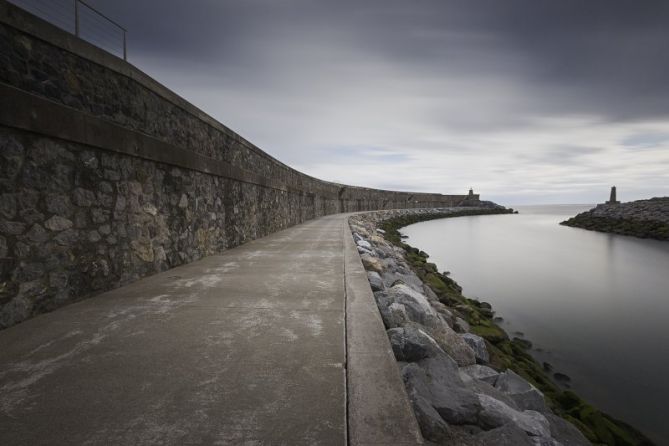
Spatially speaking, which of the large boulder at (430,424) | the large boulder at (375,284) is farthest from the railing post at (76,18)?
the large boulder at (430,424)

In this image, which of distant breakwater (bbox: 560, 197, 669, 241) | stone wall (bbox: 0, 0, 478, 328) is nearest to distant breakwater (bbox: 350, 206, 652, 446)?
stone wall (bbox: 0, 0, 478, 328)

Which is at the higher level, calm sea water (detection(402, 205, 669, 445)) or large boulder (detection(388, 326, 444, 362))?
large boulder (detection(388, 326, 444, 362))

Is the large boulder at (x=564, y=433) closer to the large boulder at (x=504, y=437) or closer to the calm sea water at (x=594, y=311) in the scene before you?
the large boulder at (x=504, y=437)

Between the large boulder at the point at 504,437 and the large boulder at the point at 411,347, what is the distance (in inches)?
27.5

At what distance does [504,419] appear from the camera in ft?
6.05

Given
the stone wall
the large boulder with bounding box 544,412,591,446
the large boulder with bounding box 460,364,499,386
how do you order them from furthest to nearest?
the large boulder with bounding box 460,364,499,386
the stone wall
the large boulder with bounding box 544,412,591,446

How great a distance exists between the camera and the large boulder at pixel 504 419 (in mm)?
1820

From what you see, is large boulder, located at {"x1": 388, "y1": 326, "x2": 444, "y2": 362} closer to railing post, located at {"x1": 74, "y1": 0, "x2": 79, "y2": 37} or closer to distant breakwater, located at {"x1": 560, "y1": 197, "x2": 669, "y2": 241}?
railing post, located at {"x1": 74, "y1": 0, "x2": 79, "y2": 37}

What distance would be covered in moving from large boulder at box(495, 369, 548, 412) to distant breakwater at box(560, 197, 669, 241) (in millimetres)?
22259

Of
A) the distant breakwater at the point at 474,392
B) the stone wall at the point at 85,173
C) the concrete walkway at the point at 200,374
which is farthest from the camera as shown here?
the stone wall at the point at 85,173

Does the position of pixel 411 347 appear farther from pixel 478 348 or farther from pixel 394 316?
pixel 478 348

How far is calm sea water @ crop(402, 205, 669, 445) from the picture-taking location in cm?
425

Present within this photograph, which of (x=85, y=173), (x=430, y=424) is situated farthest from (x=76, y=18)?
(x=430, y=424)

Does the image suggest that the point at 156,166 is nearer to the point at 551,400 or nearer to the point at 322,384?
the point at 322,384
